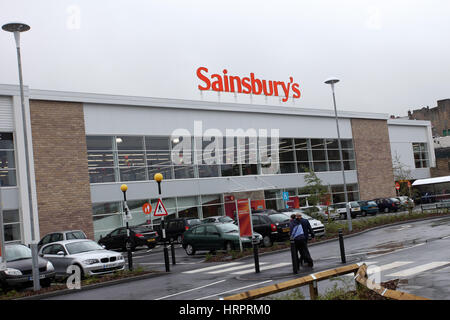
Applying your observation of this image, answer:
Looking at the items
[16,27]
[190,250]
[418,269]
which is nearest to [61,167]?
[190,250]

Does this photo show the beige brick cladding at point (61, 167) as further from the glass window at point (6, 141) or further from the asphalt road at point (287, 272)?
the asphalt road at point (287, 272)

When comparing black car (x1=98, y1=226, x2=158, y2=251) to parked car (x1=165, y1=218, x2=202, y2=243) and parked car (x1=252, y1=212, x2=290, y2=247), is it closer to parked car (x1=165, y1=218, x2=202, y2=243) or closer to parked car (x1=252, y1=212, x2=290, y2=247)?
parked car (x1=165, y1=218, x2=202, y2=243)

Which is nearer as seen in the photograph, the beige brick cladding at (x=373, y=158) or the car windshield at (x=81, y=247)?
the car windshield at (x=81, y=247)

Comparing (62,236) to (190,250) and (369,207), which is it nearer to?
(190,250)

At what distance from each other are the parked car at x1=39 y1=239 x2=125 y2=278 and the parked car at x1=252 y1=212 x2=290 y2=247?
7.92m

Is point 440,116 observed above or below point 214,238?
above

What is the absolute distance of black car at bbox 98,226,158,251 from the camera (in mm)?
30906

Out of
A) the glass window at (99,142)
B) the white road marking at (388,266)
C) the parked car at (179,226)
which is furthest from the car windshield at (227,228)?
the glass window at (99,142)

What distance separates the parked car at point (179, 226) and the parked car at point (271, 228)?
8.39 meters

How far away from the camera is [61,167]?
34125 millimetres

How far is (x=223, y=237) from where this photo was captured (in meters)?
23.2

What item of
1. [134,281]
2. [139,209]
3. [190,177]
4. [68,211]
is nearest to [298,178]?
[190,177]

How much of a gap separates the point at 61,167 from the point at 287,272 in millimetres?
22718

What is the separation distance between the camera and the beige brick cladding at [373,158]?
55.9 meters
